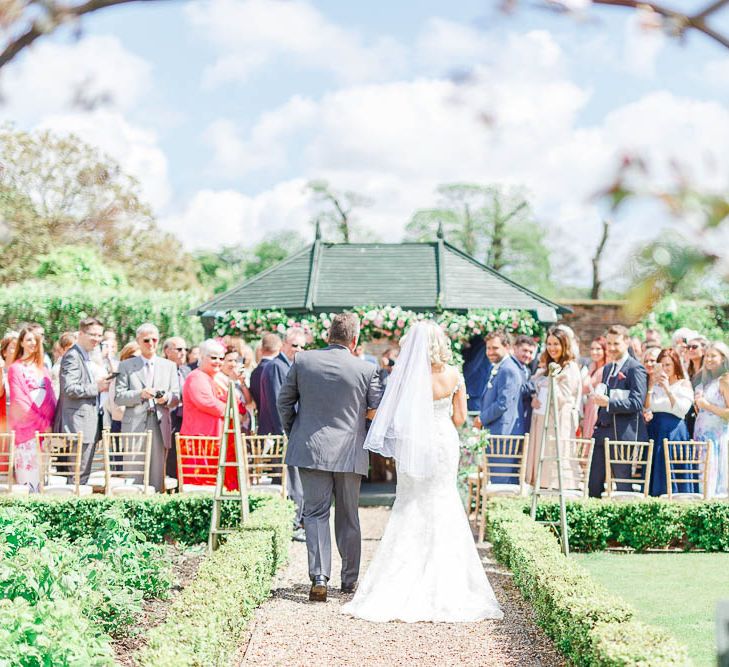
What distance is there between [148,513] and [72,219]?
25019 mm

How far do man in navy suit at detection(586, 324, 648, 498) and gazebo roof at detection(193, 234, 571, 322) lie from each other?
15.7ft

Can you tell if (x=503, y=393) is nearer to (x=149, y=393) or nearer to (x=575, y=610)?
(x=149, y=393)

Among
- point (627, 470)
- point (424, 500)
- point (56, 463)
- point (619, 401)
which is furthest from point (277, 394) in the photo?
point (627, 470)

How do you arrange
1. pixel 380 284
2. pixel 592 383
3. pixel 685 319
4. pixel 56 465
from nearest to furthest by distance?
pixel 56 465 → pixel 592 383 → pixel 380 284 → pixel 685 319

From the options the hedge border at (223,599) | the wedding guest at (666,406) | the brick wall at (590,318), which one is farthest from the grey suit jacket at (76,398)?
the brick wall at (590,318)

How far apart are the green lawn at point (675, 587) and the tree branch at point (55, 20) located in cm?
489

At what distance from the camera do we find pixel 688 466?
33.2ft

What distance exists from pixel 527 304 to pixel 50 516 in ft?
28.5

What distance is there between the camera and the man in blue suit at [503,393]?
32.7 ft

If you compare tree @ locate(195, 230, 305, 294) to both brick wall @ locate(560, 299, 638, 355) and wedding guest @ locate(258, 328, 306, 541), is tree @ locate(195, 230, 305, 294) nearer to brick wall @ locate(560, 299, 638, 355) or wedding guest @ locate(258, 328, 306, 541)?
brick wall @ locate(560, 299, 638, 355)

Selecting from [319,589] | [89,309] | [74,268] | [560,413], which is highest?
[74,268]

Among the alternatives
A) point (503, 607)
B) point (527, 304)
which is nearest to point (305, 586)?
point (503, 607)

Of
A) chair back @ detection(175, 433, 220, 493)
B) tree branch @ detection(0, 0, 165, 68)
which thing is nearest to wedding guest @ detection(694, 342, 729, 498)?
chair back @ detection(175, 433, 220, 493)

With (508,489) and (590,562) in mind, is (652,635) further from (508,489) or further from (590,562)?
(508,489)
